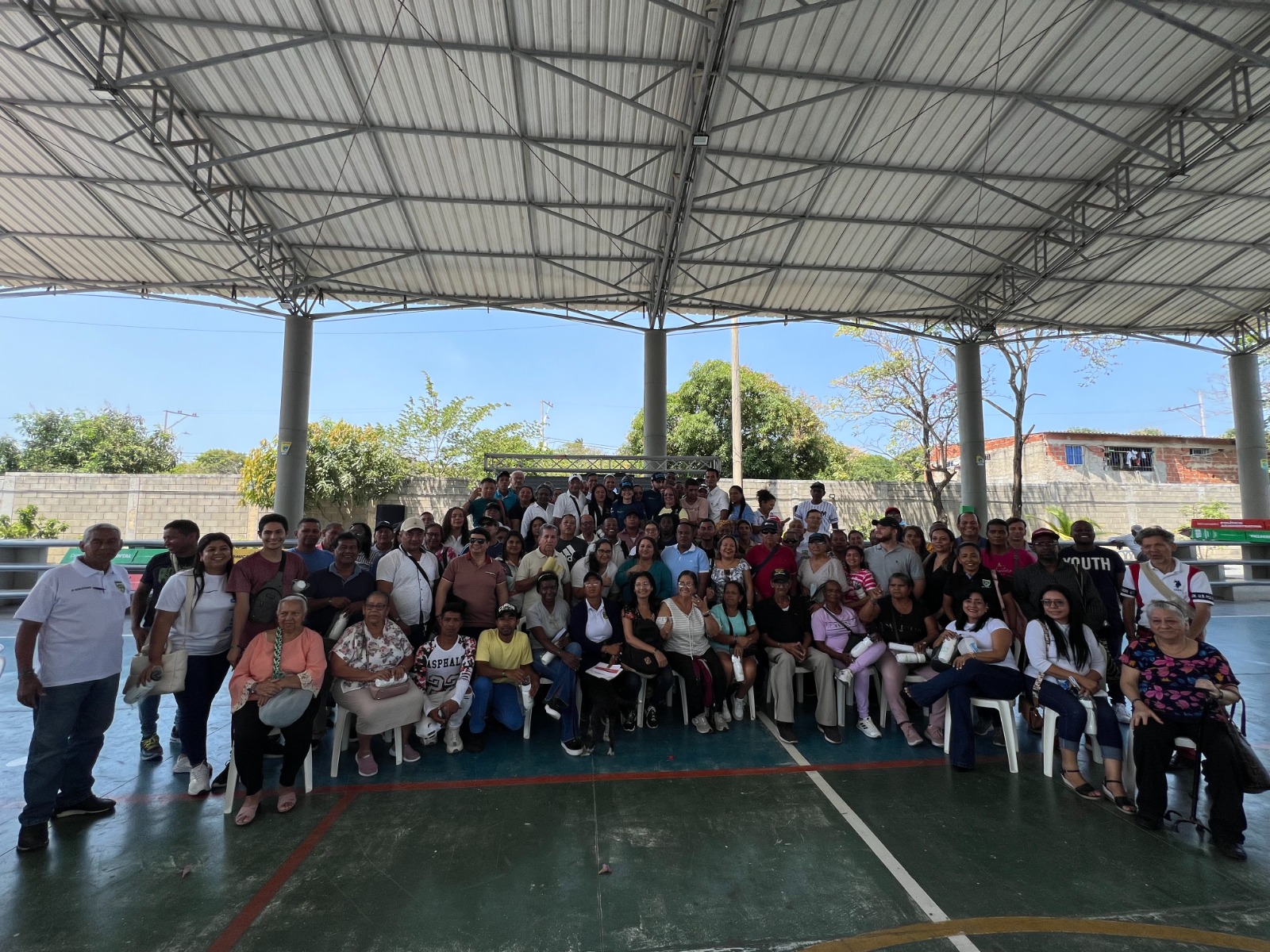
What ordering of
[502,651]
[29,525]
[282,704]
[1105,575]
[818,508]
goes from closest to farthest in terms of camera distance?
[282,704] < [502,651] < [1105,575] < [818,508] < [29,525]

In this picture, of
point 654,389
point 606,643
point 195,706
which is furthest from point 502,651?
point 654,389

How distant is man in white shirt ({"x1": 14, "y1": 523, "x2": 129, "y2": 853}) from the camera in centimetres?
306

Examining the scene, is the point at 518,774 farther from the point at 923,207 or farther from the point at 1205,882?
the point at 923,207

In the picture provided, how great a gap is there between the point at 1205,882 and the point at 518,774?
3557mm

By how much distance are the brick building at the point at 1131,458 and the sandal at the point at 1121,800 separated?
22731 millimetres

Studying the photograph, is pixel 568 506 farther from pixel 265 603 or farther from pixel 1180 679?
pixel 1180 679

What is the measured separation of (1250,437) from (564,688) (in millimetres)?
18331

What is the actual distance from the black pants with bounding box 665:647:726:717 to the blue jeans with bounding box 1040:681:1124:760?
2.15 metres

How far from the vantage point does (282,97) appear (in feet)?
25.0

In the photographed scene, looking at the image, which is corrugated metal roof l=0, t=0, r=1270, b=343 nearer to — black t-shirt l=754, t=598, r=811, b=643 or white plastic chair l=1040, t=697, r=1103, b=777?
black t-shirt l=754, t=598, r=811, b=643

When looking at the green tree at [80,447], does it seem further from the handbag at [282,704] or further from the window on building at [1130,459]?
the window on building at [1130,459]

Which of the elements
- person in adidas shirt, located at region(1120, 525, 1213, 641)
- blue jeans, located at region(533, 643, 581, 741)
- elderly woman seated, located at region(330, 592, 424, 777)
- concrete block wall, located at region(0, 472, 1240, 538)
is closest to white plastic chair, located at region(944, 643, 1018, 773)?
person in adidas shirt, located at region(1120, 525, 1213, 641)

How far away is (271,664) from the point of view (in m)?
3.56

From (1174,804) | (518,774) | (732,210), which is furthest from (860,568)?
(732,210)
